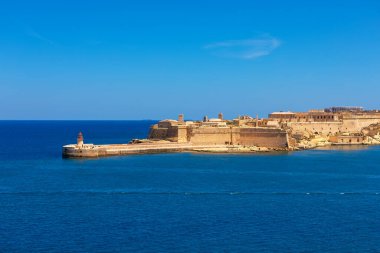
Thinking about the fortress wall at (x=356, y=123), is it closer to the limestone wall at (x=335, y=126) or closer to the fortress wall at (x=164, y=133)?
the limestone wall at (x=335, y=126)

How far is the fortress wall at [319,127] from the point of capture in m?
52.6

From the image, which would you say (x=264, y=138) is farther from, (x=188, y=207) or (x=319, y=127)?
(x=188, y=207)

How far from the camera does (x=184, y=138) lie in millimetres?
43812

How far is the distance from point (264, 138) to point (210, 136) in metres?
4.10

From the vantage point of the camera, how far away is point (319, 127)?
53.9 m

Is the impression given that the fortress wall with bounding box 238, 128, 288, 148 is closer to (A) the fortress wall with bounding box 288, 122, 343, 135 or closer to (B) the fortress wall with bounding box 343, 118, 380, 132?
(A) the fortress wall with bounding box 288, 122, 343, 135

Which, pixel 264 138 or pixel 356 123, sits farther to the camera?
pixel 356 123

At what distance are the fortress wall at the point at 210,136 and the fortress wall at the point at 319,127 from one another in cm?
1067

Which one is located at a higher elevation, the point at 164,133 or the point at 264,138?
the point at 164,133

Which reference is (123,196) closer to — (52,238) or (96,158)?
(52,238)

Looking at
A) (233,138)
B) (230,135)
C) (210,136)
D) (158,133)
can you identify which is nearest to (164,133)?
(158,133)

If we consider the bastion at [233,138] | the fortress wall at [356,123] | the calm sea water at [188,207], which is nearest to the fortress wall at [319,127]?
the bastion at [233,138]

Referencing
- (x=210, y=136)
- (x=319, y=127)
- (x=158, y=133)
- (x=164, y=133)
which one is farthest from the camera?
(x=319, y=127)

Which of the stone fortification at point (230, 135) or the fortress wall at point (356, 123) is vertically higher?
the fortress wall at point (356, 123)
